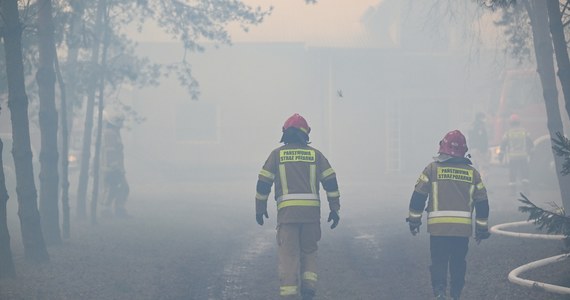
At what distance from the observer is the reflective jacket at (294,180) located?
722 centimetres

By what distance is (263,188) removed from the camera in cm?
728

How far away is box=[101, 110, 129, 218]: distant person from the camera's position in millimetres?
15039

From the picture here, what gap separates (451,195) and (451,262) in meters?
0.70

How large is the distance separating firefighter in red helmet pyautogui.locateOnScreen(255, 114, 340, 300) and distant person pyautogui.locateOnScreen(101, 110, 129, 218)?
843cm

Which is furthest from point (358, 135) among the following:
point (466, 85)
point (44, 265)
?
point (44, 265)

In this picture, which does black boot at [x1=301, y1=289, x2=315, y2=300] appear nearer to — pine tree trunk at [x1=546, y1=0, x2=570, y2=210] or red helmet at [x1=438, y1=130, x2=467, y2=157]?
red helmet at [x1=438, y1=130, x2=467, y2=157]

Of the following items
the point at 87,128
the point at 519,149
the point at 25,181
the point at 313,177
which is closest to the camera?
the point at 313,177

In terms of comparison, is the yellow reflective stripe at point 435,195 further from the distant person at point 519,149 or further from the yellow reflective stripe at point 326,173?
the distant person at point 519,149

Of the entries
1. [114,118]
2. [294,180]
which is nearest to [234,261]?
[294,180]

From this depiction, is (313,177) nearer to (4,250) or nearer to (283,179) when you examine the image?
(283,179)

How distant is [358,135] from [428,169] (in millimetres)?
24863

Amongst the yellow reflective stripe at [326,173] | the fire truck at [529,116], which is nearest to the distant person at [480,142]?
the fire truck at [529,116]

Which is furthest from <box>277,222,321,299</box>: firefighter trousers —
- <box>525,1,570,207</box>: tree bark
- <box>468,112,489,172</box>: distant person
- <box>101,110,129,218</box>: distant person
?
<box>468,112,489,172</box>: distant person

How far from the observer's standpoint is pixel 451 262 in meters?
7.23
